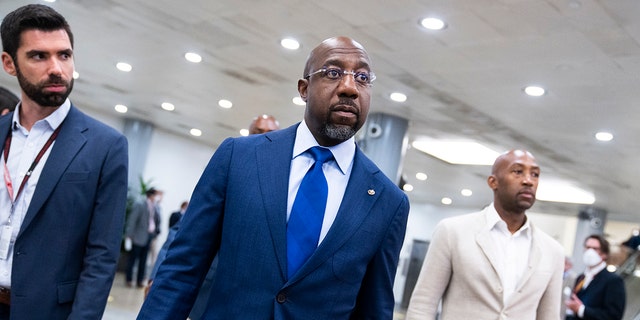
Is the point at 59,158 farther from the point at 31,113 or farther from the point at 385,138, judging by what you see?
the point at 385,138

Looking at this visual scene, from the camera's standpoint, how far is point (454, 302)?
4.20 meters

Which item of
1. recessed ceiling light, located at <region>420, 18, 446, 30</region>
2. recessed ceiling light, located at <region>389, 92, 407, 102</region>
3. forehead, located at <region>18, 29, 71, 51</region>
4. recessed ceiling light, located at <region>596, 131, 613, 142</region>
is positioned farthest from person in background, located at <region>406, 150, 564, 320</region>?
recessed ceiling light, located at <region>596, 131, 613, 142</region>

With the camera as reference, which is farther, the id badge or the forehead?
the forehead

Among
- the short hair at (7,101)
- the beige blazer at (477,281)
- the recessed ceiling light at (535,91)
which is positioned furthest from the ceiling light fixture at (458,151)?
the short hair at (7,101)

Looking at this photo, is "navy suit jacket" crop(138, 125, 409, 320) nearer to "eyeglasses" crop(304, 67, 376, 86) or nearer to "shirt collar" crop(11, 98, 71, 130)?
"eyeglasses" crop(304, 67, 376, 86)

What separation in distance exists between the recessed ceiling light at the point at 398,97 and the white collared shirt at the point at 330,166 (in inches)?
403

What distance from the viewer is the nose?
2.23m

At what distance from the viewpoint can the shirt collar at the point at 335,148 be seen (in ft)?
7.68

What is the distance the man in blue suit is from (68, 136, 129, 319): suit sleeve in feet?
2.00

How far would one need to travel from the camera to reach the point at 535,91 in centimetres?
1087

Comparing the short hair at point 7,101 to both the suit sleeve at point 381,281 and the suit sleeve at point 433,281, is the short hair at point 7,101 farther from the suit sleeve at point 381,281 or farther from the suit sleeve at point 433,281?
the suit sleeve at point 381,281

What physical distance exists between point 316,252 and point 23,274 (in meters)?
1.25

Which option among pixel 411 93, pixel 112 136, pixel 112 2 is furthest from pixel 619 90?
pixel 112 136

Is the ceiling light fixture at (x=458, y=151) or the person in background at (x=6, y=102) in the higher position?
the ceiling light fixture at (x=458, y=151)
